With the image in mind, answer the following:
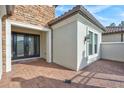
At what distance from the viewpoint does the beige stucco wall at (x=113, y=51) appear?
1112cm

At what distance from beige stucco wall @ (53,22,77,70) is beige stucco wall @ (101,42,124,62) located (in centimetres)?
605

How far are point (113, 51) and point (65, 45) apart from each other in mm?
6200

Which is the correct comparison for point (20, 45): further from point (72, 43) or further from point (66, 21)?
point (72, 43)

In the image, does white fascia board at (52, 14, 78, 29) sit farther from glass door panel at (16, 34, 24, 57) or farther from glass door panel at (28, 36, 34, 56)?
Answer: glass door panel at (16, 34, 24, 57)

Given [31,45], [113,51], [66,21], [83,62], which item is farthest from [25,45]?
[113,51]

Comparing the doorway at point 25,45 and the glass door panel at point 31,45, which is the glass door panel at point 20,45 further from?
the glass door panel at point 31,45

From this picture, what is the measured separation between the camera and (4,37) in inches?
254

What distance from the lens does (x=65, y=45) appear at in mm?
8258

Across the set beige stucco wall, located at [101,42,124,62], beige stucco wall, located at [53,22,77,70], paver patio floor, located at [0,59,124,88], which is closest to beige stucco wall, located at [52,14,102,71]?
beige stucco wall, located at [53,22,77,70]

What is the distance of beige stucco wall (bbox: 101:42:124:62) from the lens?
438 inches
